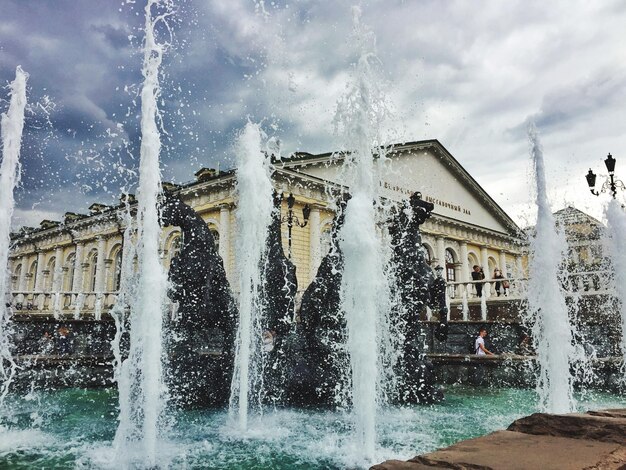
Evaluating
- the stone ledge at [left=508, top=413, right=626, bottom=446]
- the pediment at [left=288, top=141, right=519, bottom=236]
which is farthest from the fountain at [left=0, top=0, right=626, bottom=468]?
the pediment at [left=288, top=141, right=519, bottom=236]

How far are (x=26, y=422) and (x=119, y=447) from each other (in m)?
2.15

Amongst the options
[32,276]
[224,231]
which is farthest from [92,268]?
[224,231]

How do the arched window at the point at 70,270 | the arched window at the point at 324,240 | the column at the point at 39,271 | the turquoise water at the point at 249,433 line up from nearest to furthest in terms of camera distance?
the turquoise water at the point at 249,433 → the arched window at the point at 324,240 → the arched window at the point at 70,270 → the column at the point at 39,271

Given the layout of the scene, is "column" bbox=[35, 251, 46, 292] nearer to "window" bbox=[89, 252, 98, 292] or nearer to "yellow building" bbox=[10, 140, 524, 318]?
"yellow building" bbox=[10, 140, 524, 318]

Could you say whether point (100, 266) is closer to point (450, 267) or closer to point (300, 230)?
point (300, 230)

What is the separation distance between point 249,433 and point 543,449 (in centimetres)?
→ 364

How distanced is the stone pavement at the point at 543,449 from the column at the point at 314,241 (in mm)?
19518

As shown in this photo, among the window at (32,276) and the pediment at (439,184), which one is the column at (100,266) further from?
the pediment at (439,184)

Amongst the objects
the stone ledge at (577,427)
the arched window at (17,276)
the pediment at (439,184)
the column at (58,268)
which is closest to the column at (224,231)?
the pediment at (439,184)

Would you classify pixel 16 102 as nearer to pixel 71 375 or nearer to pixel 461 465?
pixel 71 375

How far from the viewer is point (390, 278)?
6.96 meters

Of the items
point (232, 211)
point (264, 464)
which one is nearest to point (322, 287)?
point (264, 464)

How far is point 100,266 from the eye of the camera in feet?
91.0

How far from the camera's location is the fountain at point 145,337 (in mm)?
4164
